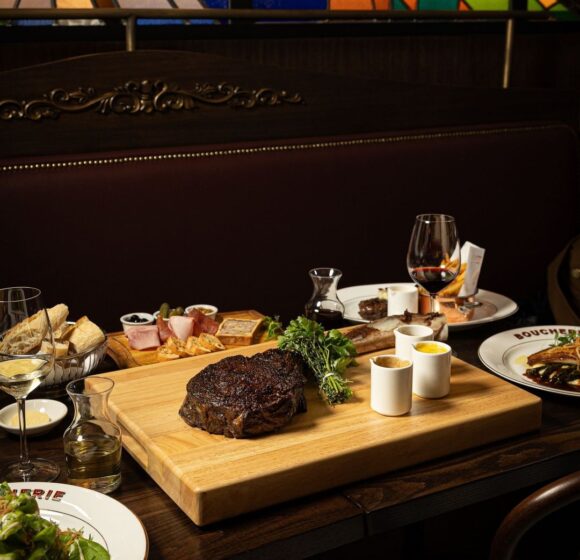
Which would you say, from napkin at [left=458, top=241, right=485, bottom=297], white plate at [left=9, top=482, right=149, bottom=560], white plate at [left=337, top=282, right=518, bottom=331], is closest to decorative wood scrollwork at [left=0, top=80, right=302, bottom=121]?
white plate at [left=337, top=282, right=518, bottom=331]

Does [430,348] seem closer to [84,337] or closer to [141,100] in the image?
[84,337]

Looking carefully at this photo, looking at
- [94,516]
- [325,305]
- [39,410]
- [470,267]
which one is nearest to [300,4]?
[470,267]

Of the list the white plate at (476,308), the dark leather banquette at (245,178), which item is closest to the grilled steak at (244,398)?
the white plate at (476,308)

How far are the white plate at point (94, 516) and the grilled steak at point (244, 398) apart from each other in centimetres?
21

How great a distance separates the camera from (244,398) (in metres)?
1.30

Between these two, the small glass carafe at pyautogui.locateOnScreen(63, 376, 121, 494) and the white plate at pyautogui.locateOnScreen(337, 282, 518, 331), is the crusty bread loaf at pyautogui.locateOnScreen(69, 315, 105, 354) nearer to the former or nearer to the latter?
the small glass carafe at pyautogui.locateOnScreen(63, 376, 121, 494)

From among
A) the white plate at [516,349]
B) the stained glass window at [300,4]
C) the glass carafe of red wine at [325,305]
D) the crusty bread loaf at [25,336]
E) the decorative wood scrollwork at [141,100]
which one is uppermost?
the stained glass window at [300,4]

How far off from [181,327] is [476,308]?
72 cm

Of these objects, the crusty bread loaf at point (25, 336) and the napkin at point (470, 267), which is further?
the napkin at point (470, 267)

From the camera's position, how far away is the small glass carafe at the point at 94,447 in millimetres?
1229

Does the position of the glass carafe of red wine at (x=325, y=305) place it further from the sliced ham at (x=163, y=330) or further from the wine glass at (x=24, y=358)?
the wine glass at (x=24, y=358)

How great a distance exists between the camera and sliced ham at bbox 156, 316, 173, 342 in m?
1.82

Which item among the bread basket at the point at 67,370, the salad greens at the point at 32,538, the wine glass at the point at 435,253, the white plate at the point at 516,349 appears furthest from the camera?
the wine glass at the point at 435,253

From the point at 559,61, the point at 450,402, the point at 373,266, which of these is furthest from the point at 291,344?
the point at 559,61
